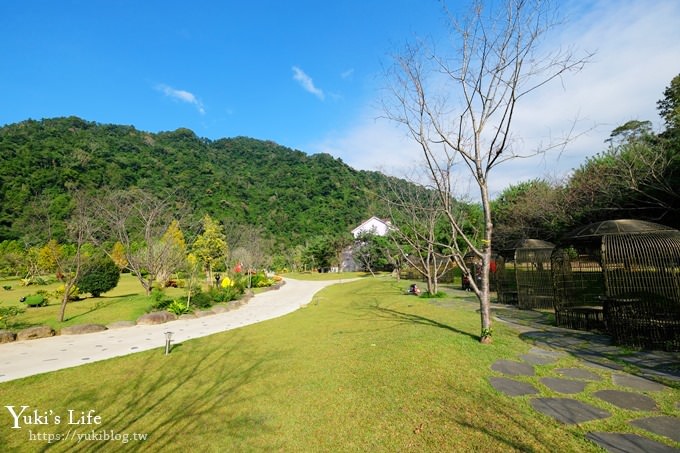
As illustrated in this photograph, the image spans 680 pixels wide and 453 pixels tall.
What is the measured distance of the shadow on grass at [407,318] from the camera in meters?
7.41

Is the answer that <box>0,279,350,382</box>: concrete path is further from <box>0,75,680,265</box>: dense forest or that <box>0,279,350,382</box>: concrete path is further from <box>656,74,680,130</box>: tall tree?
<box>656,74,680,130</box>: tall tree

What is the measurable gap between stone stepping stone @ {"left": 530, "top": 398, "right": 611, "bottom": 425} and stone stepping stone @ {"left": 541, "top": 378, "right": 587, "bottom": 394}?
32 cm

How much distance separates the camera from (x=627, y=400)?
3609 millimetres

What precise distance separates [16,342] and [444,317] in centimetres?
1203

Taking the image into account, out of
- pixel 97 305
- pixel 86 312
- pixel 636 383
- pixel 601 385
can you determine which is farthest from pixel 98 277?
pixel 636 383

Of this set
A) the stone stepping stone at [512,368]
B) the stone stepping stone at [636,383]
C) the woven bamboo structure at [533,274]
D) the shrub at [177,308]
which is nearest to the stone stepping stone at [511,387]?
the stone stepping stone at [512,368]

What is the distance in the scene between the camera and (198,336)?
913 centimetres

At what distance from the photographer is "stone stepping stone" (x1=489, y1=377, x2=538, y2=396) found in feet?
13.0

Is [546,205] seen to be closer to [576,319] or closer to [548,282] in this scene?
[548,282]

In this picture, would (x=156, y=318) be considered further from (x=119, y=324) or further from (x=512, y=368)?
(x=512, y=368)

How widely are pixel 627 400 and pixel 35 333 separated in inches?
529

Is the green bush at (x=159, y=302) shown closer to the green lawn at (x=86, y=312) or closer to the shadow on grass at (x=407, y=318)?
the green lawn at (x=86, y=312)

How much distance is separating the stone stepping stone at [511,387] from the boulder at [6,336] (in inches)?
479

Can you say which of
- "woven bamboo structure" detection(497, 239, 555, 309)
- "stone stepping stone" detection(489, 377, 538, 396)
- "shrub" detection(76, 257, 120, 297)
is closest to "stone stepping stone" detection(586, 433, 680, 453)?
"stone stepping stone" detection(489, 377, 538, 396)
